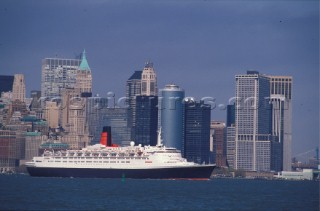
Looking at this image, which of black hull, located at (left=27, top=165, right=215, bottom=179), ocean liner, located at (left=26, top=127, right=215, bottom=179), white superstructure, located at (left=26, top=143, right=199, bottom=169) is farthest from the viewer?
white superstructure, located at (left=26, top=143, right=199, bottom=169)

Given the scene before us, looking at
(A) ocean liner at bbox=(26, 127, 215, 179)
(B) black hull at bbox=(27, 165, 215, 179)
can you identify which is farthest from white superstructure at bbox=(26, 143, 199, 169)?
(B) black hull at bbox=(27, 165, 215, 179)

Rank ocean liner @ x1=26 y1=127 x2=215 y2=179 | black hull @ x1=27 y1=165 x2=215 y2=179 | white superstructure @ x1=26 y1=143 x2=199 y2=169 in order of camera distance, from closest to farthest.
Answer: black hull @ x1=27 y1=165 x2=215 y2=179, ocean liner @ x1=26 y1=127 x2=215 y2=179, white superstructure @ x1=26 y1=143 x2=199 y2=169

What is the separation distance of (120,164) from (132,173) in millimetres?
2595

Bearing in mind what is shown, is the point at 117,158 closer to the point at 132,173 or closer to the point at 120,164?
the point at 120,164

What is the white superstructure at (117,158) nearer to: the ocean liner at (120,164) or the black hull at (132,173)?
the ocean liner at (120,164)

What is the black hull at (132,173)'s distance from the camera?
147875mm

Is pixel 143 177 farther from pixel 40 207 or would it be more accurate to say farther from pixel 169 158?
pixel 40 207

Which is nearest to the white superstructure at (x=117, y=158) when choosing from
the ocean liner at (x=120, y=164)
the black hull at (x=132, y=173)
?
the ocean liner at (x=120, y=164)

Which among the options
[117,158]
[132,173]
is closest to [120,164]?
[117,158]

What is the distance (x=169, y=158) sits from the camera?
149500 mm

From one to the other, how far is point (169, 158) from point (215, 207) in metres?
64.9

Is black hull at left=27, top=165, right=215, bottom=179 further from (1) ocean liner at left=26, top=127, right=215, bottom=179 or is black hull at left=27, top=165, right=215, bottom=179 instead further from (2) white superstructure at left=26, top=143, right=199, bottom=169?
(2) white superstructure at left=26, top=143, right=199, bottom=169

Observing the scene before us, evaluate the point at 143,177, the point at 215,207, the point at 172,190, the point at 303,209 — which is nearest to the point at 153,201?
the point at 215,207

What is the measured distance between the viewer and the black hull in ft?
485
